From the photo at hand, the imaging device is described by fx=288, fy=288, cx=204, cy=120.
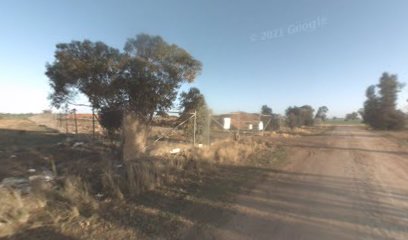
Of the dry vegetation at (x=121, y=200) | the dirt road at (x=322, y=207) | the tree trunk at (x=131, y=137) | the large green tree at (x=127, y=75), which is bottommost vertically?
the dirt road at (x=322, y=207)

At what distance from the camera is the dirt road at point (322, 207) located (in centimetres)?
474

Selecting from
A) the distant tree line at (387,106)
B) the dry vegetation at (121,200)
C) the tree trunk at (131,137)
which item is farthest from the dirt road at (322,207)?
the distant tree line at (387,106)

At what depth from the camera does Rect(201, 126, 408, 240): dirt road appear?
4745mm

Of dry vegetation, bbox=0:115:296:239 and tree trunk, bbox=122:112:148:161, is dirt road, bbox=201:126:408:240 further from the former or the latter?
tree trunk, bbox=122:112:148:161

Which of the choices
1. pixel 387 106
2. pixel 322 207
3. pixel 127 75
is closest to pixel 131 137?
pixel 127 75

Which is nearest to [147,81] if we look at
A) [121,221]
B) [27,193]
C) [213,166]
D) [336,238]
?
[213,166]

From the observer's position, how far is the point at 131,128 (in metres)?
11.9

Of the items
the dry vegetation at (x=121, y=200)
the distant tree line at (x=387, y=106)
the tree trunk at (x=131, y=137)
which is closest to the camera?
the dry vegetation at (x=121, y=200)

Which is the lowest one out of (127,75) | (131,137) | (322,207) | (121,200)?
(322,207)

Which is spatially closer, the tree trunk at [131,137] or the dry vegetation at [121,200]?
the dry vegetation at [121,200]

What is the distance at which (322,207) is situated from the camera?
19.8ft

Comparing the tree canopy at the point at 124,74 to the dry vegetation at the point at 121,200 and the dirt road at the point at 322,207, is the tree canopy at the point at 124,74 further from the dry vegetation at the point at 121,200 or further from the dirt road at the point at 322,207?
the dirt road at the point at 322,207

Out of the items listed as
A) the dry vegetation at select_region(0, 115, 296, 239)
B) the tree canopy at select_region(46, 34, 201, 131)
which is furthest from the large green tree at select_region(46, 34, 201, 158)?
the dry vegetation at select_region(0, 115, 296, 239)

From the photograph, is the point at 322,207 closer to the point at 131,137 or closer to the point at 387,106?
the point at 131,137
